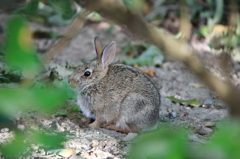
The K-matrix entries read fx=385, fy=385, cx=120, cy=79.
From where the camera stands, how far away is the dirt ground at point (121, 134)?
392cm

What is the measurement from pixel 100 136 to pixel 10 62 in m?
3.36

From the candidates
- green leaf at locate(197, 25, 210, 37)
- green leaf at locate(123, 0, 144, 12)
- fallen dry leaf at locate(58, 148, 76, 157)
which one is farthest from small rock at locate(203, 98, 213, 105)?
green leaf at locate(123, 0, 144, 12)

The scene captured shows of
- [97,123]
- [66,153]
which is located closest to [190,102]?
[97,123]

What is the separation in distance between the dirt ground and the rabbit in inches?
7.5

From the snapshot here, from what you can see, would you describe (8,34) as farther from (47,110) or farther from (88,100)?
(88,100)

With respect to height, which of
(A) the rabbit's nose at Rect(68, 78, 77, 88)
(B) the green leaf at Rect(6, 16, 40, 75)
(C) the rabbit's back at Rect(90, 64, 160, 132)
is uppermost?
(B) the green leaf at Rect(6, 16, 40, 75)

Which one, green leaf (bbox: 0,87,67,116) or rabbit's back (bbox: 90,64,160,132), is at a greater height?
green leaf (bbox: 0,87,67,116)

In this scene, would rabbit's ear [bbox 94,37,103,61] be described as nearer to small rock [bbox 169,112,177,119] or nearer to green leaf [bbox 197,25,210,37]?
small rock [bbox 169,112,177,119]

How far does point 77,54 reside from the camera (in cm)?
860

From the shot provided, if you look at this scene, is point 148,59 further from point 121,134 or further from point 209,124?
point 121,134

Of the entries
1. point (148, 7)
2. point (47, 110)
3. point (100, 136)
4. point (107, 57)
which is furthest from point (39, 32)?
point (47, 110)

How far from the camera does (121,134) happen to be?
4879 millimetres

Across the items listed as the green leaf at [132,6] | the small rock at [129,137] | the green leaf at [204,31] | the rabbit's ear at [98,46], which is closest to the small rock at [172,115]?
the small rock at [129,137]

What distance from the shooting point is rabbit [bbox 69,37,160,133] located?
16.1 ft
